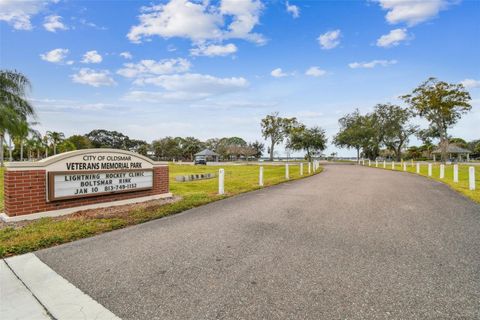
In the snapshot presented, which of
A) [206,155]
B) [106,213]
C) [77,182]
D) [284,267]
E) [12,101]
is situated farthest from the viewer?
[206,155]

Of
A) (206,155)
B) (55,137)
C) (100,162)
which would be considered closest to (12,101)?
(100,162)

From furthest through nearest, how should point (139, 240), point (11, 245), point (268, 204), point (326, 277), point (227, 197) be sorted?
1. point (227, 197)
2. point (268, 204)
3. point (139, 240)
4. point (11, 245)
5. point (326, 277)

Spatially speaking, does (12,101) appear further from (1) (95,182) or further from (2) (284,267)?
(2) (284,267)

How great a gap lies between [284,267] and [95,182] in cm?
597

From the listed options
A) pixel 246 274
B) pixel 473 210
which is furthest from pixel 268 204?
pixel 473 210

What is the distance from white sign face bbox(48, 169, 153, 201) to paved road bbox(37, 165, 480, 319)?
2.43m

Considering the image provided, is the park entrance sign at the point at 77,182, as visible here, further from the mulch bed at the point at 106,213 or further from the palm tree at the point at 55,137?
the palm tree at the point at 55,137

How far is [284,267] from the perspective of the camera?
12.1 feet

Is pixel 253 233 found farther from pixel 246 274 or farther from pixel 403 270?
pixel 403 270

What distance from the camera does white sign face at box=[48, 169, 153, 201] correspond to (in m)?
6.76

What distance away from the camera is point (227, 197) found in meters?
9.75

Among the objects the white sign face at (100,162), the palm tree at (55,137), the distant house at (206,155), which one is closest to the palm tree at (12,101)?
the white sign face at (100,162)

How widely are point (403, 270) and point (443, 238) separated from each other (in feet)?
6.47

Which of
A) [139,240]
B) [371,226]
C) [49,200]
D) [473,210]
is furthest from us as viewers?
[473,210]
